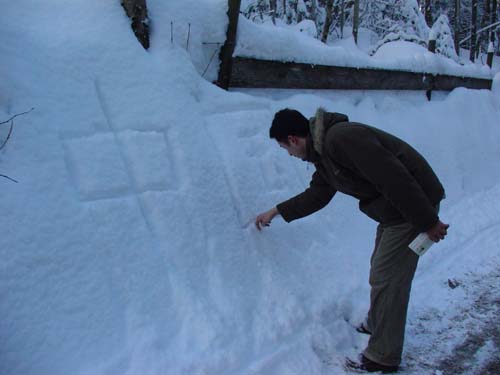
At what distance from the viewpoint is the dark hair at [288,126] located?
8.67 ft

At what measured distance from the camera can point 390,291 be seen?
2.78 metres

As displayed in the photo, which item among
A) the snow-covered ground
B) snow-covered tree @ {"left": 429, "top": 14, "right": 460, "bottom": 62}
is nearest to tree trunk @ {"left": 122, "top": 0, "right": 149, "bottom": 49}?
the snow-covered ground

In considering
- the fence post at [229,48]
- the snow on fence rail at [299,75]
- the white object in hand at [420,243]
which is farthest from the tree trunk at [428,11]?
the white object in hand at [420,243]

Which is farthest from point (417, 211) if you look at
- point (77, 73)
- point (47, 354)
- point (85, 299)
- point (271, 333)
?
point (77, 73)

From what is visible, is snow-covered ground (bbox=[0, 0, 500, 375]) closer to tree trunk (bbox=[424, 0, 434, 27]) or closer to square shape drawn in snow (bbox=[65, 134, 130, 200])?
square shape drawn in snow (bbox=[65, 134, 130, 200])

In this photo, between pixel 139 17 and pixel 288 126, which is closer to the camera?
pixel 288 126

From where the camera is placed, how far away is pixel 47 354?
227cm

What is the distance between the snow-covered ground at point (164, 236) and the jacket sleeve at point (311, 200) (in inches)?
14.9

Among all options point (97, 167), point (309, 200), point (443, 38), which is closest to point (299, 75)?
point (309, 200)

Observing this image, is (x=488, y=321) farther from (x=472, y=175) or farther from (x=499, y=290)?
(x=472, y=175)

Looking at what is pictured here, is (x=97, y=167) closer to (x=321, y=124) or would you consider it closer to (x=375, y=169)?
(x=321, y=124)

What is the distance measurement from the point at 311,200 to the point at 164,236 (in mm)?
973

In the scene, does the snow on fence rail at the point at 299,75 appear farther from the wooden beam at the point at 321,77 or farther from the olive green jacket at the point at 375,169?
the olive green jacket at the point at 375,169

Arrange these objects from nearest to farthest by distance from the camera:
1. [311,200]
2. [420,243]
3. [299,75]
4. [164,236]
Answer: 1. [420,243]
2. [164,236]
3. [311,200]
4. [299,75]
